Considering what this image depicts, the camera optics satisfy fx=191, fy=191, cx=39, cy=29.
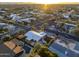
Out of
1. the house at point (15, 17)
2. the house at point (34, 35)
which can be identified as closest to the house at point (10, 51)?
the house at point (34, 35)

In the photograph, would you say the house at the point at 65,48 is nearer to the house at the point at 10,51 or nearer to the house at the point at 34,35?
the house at the point at 34,35

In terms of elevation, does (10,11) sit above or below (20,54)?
above

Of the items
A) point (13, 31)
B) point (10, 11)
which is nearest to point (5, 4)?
point (10, 11)

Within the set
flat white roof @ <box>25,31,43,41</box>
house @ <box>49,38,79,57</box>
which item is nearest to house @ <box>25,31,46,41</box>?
flat white roof @ <box>25,31,43,41</box>

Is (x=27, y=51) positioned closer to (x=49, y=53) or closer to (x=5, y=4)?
(x=49, y=53)

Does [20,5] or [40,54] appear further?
[20,5]

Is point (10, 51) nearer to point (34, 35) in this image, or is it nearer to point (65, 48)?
point (34, 35)

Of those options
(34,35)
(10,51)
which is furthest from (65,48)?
(10,51)
